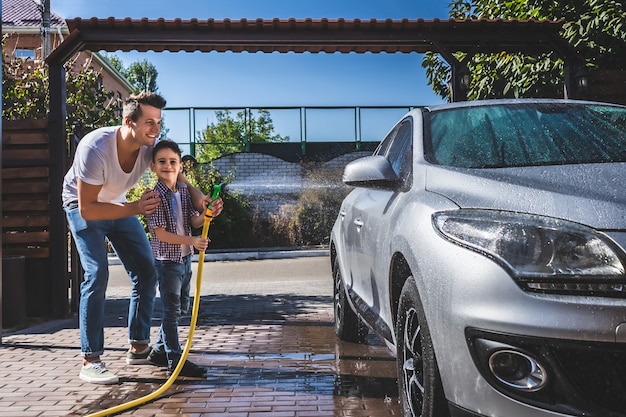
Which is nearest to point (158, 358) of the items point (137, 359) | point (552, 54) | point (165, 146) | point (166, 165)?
point (137, 359)

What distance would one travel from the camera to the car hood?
244cm

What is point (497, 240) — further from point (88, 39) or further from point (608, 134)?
point (88, 39)

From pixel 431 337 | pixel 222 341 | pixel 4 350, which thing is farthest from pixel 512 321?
pixel 4 350

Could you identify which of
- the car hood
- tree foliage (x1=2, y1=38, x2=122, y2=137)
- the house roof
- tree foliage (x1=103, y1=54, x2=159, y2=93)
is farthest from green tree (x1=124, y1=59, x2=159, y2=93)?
the car hood

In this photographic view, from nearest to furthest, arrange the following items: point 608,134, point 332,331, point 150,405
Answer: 1. point 608,134
2. point 150,405
3. point 332,331

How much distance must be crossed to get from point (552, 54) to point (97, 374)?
8.76 meters

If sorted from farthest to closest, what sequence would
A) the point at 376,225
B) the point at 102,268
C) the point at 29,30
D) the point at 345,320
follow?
the point at 29,30, the point at 345,320, the point at 102,268, the point at 376,225

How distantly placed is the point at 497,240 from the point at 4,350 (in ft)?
16.4

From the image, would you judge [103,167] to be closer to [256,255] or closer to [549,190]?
[549,190]

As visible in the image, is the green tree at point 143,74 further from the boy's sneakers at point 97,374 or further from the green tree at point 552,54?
the boy's sneakers at point 97,374

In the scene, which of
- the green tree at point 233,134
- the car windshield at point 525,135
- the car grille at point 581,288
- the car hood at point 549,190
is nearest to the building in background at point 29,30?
the green tree at point 233,134

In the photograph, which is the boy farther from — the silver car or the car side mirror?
the silver car

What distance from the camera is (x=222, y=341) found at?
6262 millimetres

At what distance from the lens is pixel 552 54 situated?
10867 mm
